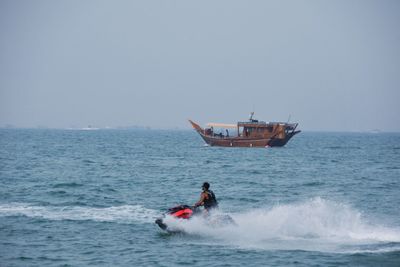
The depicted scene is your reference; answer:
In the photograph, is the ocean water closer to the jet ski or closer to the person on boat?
the jet ski

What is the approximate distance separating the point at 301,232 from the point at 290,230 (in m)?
0.47

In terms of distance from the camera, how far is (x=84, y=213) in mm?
27797

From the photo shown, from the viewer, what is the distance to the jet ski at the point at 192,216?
22.4m

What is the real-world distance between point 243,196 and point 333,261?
15.9 meters

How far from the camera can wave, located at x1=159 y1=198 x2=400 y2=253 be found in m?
20.9

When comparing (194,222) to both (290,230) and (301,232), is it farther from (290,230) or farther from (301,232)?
(301,232)

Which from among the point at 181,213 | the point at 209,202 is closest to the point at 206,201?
the point at 209,202

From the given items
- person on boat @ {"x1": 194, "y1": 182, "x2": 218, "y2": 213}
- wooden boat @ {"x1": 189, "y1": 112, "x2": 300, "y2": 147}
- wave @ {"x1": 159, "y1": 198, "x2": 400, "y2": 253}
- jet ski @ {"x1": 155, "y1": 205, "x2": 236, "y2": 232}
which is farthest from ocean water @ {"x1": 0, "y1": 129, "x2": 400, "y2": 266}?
wooden boat @ {"x1": 189, "y1": 112, "x2": 300, "y2": 147}

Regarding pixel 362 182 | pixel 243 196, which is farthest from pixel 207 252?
pixel 362 182

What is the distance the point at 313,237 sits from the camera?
73.4 ft

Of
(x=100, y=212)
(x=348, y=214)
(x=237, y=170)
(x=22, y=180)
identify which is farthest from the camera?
(x=237, y=170)

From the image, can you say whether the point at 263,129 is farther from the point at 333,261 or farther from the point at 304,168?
the point at 333,261

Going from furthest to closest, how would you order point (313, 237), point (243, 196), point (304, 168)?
point (304, 168)
point (243, 196)
point (313, 237)

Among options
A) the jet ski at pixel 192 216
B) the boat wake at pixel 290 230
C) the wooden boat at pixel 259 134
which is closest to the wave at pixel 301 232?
the boat wake at pixel 290 230
